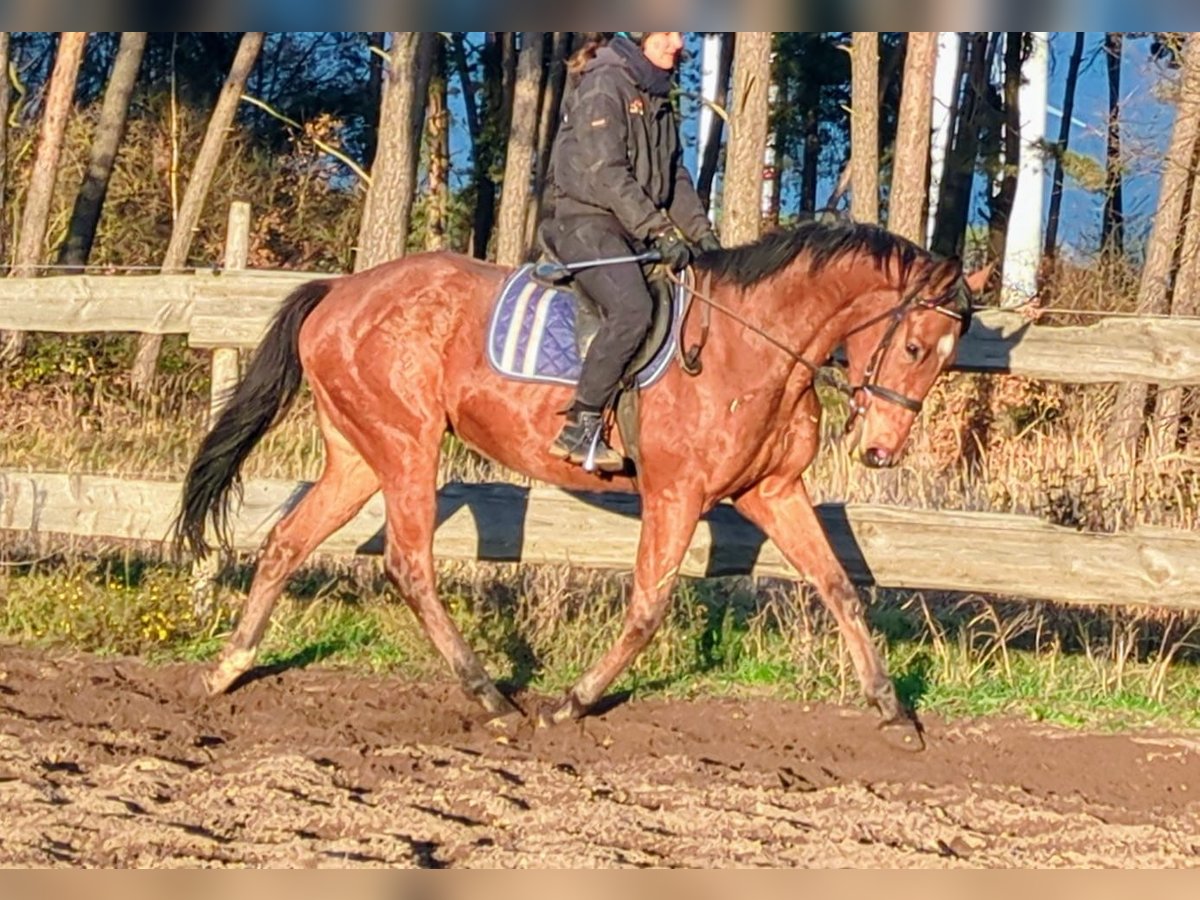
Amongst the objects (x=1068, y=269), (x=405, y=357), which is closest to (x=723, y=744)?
(x=405, y=357)

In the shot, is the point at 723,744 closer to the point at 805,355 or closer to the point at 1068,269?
the point at 805,355

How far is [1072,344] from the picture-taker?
7.72 meters

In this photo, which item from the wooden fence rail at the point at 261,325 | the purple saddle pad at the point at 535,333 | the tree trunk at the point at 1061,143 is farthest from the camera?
the tree trunk at the point at 1061,143

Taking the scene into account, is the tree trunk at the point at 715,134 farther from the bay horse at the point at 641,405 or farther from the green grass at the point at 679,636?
the bay horse at the point at 641,405

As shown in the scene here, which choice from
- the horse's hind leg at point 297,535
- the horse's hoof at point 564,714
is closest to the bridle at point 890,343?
the horse's hoof at point 564,714

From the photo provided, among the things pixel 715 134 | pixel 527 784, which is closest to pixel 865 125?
pixel 715 134

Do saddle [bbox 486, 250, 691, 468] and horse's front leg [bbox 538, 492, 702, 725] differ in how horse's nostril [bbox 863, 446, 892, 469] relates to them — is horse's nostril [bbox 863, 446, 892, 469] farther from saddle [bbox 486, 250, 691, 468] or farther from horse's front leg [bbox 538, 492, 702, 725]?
saddle [bbox 486, 250, 691, 468]

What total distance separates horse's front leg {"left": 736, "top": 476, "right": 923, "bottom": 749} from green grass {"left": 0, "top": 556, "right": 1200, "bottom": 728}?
0.61 metres

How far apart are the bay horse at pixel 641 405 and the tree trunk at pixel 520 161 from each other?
14.7 metres

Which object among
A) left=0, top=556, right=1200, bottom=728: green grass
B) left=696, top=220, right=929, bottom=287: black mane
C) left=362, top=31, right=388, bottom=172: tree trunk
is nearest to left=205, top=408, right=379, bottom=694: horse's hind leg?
left=0, top=556, right=1200, bottom=728: green grass

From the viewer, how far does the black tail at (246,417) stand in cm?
780

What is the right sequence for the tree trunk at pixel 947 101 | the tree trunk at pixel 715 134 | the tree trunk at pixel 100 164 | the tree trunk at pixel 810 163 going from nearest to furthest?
the tree trunk at pixel 100 164 → the tree trunk at pixel 947 101 → the tree trunk at pixel 715 134 → the tree trunk at pixel 810 163

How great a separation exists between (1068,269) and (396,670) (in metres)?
13.0

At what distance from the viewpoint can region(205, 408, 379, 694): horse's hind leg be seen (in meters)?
7.62
